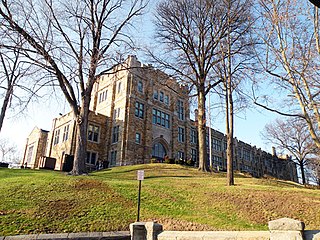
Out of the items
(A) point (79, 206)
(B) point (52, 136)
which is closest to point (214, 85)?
(A) point (79, 206)

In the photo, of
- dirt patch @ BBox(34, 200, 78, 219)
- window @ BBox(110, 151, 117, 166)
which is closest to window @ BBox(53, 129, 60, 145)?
window @ BBox(110, 151, 117, 166)

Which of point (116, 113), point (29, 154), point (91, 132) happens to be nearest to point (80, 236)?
point (91, 132)

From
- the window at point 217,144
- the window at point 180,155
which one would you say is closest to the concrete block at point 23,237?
the window at point 180,155

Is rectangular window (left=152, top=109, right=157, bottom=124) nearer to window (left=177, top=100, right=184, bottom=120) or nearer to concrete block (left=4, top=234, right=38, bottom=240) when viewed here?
window (left=177, top=100, right=184, bottom=120)

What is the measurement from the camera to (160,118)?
110ft

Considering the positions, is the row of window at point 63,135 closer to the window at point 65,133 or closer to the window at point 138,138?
the window at point 65,133

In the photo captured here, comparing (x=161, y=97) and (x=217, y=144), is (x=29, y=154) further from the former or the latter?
(x=217, y=144)

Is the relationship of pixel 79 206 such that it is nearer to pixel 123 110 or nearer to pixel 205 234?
pixel 205 234

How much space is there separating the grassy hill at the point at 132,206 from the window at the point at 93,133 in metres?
17.7

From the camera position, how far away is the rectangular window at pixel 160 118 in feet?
108

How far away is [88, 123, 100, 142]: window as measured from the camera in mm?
29844

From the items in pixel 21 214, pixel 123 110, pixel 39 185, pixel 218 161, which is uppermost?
pixel 123 110

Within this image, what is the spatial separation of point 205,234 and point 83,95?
13.5m

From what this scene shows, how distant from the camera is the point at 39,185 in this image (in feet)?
36.2
